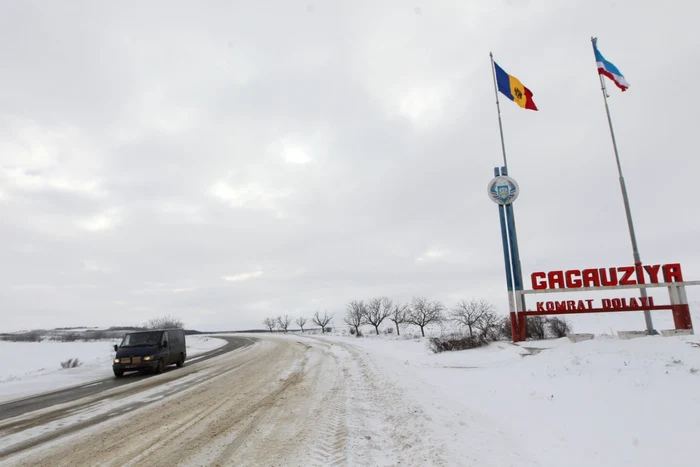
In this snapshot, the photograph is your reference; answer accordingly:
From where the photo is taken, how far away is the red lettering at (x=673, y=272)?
15875mm

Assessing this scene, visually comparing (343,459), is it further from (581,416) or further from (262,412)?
(581,416)

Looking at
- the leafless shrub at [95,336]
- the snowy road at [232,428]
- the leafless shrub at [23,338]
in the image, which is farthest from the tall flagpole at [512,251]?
the leafless shrub at [23,338]

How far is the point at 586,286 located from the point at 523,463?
14564 mm

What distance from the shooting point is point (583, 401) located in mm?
7551

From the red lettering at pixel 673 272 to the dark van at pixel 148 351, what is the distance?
22.4m

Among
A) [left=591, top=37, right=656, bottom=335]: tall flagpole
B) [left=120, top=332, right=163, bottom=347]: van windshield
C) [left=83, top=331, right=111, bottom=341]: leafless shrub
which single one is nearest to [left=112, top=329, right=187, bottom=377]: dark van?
[left=120, top=332, right=163, bottom=347]: van windshield

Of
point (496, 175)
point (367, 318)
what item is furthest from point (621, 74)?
point (367, 318)

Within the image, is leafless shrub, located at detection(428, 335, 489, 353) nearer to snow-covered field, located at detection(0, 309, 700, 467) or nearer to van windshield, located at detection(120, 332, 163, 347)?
snow-covered field, located at detection(0, 309, 700, 467)

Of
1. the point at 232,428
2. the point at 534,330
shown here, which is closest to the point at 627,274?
the point at 534,330

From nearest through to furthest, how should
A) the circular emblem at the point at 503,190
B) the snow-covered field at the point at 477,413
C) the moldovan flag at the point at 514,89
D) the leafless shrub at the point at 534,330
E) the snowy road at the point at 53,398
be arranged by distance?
the snow-covered field at the point at 477,413
the snowy road at the point at 53,398
the circular emblem at the point at 503,190
the moldovan flag at the point at 514,89
the leafless shrub at the point at 534,330

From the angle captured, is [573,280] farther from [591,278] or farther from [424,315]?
[424,315]

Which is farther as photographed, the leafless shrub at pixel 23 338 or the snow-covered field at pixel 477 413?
the leafless shrub at pixel 23 338

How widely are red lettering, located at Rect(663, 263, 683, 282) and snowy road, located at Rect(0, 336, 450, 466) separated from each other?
1396 centimetres

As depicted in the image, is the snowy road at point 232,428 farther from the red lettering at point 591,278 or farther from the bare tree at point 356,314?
the bare tree at point 356,314
